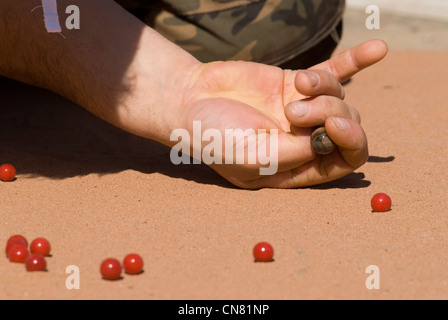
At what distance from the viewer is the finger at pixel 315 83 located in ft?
6.56

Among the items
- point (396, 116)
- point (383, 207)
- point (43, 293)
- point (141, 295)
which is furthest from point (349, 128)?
point (396, 116)

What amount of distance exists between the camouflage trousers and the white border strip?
8.81ft

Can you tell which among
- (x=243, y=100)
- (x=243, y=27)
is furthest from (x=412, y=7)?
(x=243, y=100)

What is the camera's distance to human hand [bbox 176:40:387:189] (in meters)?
2.03

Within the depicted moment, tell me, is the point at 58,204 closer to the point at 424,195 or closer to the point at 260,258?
the point at 260,258

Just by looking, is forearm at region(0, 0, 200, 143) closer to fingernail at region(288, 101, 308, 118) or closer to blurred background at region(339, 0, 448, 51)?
fingernail at region(288, 101, 308, 118)

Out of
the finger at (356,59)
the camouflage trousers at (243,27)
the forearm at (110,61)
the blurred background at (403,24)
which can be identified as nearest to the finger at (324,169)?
the finger at (356,59)

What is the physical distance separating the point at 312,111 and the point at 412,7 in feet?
13.1

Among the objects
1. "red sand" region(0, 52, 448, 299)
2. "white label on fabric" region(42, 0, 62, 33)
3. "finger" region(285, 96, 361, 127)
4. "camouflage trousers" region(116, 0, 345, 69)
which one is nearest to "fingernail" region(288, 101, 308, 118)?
"finger" region(285, 96, 361, 127)

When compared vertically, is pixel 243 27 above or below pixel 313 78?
above

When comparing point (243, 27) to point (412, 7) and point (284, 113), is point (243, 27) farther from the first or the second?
point (412, 7)

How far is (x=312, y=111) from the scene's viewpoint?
2.02 m

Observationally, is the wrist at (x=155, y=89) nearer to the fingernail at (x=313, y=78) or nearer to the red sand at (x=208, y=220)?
the red sand at (x=208, y=220)

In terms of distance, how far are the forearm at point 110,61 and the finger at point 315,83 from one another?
383mm
